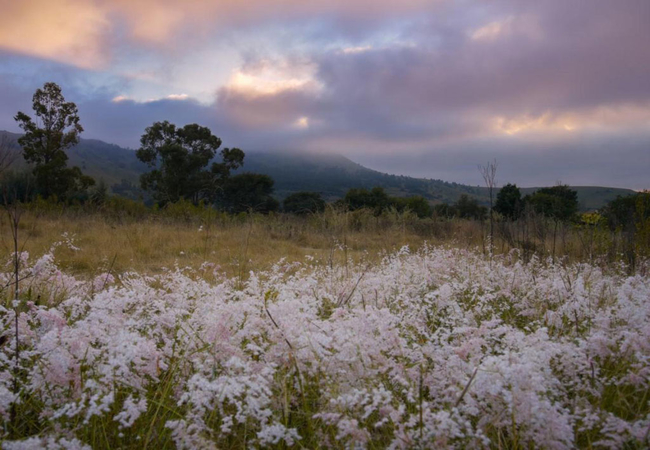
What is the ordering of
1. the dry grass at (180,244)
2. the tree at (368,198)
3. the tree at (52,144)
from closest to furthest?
the dry grass at (180,244) → the tree at (52,144) → the tree at (368,198)

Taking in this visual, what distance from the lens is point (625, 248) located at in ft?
24.1

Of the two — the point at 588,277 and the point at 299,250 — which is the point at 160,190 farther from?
the point at 588,277

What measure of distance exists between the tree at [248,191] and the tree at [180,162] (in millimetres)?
4844

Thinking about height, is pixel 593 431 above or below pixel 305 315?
below

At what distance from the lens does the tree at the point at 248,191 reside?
176ft

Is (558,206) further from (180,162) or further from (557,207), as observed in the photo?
(180,162)


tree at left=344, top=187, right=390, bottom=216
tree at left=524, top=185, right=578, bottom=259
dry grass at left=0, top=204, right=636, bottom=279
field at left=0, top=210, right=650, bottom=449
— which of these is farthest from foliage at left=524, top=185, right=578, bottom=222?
tree at left=344, top=187, right=390, bottom=216

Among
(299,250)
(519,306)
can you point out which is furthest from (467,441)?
(299,250)

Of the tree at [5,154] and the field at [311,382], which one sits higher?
the tree at [5,154]

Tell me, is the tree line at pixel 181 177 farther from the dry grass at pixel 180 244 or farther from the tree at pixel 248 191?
the dry grass at pixel 180 244

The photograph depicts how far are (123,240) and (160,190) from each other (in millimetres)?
36464

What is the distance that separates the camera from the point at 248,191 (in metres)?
56.3

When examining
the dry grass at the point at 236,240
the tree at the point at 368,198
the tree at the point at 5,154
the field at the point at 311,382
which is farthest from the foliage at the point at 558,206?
the tree at the point at 368,198

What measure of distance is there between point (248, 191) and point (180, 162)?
1292 cm
